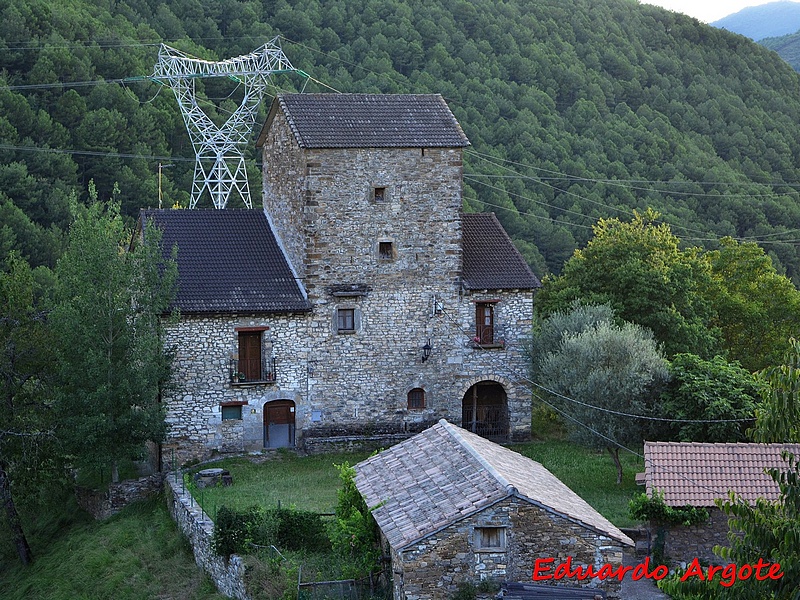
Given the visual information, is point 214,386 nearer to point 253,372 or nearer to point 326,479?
point 253,372

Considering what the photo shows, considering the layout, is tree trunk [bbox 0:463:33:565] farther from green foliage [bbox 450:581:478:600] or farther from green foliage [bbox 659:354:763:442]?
green foliage [bbox 659:354:763:442]

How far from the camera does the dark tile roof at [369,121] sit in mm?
30250

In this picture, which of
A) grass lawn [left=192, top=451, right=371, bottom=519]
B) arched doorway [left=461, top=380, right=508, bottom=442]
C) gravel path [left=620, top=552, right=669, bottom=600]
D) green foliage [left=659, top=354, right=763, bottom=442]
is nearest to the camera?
gravel path [left=620, top=552, right=669, bottom=600]

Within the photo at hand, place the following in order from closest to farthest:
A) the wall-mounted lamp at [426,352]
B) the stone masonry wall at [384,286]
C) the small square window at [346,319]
→ the stone masonry wall at [384,286], the small square window at [346,319], the wall-mounted lamp at [426,352]

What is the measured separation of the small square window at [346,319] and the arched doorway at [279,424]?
7.77 ft

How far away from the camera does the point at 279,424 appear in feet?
99.5

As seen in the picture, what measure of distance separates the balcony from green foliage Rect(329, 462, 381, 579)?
956cm

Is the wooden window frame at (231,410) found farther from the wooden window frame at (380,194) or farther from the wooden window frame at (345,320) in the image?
the wooden window frame at (380,194)

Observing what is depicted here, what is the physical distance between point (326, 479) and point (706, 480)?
939 cm

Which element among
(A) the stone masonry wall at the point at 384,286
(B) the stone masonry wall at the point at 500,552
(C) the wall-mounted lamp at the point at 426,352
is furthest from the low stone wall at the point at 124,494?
(B) the stone masonry wall at the point at 500,552

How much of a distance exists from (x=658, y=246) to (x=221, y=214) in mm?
14899

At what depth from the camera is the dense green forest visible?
54.2 m

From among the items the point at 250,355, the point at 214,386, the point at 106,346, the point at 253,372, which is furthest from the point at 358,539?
the point at 250,355

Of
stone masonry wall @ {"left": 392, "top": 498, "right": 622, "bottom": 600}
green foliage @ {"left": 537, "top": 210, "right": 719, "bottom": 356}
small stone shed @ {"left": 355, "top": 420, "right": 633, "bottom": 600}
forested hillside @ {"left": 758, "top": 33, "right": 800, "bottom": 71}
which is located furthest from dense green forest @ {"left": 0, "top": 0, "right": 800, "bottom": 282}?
forested hillside @ {"left": 758, "top": 33, "right": 800, "bottom": 71}
